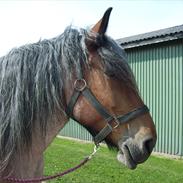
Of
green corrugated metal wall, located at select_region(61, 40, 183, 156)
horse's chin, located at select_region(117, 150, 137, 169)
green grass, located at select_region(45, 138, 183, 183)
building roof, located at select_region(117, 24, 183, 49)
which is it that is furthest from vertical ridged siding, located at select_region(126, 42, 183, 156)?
horse's chin, located at select_region(117, 150, 137, 169)

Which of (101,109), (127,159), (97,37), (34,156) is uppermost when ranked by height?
(97,37)

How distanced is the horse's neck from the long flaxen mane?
41 millimetres

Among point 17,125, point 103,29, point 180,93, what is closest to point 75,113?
point 17,125

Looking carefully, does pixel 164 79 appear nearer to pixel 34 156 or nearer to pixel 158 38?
pixel 158 38

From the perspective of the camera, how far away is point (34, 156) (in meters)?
2.40

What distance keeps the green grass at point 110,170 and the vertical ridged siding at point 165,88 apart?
3.26 ft

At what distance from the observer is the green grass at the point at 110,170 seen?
6.89 meters

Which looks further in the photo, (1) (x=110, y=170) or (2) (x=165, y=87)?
(2) (x=165, y=87)

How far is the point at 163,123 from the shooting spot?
34.8ft

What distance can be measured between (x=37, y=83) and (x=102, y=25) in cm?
56

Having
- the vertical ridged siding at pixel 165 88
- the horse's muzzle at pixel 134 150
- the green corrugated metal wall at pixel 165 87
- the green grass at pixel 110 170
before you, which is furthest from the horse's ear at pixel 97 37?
the vertical ridged siding at pixel 165 88

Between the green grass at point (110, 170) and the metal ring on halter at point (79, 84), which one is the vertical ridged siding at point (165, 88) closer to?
the green grass at point (110, 170)

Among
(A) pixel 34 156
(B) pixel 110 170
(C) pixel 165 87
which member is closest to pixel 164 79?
(C) pixel 165 87

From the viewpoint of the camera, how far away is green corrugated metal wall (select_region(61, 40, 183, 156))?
1005 centimetres
